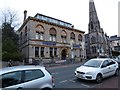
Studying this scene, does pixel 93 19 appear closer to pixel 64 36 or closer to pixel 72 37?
pixel 72 37

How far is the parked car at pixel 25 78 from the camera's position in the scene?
545cm

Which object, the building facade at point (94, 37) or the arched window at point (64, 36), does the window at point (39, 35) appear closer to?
the arched window at point (64, 36)

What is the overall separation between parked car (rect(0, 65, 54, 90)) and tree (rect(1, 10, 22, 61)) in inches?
909

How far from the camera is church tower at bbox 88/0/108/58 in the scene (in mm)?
72312

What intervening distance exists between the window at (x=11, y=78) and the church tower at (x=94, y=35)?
2657 inches

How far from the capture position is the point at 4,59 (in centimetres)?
2794

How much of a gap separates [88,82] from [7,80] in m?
7.13

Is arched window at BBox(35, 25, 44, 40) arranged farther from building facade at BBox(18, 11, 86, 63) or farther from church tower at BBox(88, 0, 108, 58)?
church tower at BBox(88, 0, 108, 58)

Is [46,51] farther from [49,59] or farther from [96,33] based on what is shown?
[96,33]

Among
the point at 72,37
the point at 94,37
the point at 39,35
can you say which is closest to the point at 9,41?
the point at 39,35

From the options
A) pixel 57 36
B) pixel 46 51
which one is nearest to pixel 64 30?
pixel 57 36

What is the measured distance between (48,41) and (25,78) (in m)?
31.5

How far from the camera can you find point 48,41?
3734cm

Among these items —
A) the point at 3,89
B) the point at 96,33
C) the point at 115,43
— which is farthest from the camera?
the point at 115,43
